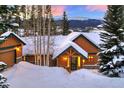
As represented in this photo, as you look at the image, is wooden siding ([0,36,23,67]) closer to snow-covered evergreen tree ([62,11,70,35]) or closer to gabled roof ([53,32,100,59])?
gabled roof ([53,32,100,59])

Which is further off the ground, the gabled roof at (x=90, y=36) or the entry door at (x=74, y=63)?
the gabled roof at (x=90, y=36)

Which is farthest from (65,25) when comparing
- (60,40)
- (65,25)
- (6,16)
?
(6,16)

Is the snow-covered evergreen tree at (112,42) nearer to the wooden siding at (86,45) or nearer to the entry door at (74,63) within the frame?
the wooden siding at (86,45)

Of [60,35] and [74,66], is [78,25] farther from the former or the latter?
[74,66]

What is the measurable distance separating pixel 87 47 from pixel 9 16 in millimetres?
1804

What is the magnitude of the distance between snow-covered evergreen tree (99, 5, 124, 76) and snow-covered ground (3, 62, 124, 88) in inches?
→ 7.1

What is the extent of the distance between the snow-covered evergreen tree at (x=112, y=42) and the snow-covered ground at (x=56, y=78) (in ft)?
0.59

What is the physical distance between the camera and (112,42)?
5.16 m

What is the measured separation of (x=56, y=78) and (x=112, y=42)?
1.20m

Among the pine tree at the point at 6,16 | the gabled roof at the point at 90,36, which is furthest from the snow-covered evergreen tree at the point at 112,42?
the pine tree at the point at 6,16

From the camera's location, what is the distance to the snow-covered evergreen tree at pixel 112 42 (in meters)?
4.90

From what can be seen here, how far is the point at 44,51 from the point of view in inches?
185

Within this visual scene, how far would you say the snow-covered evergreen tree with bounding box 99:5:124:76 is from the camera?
4902 millimetres
